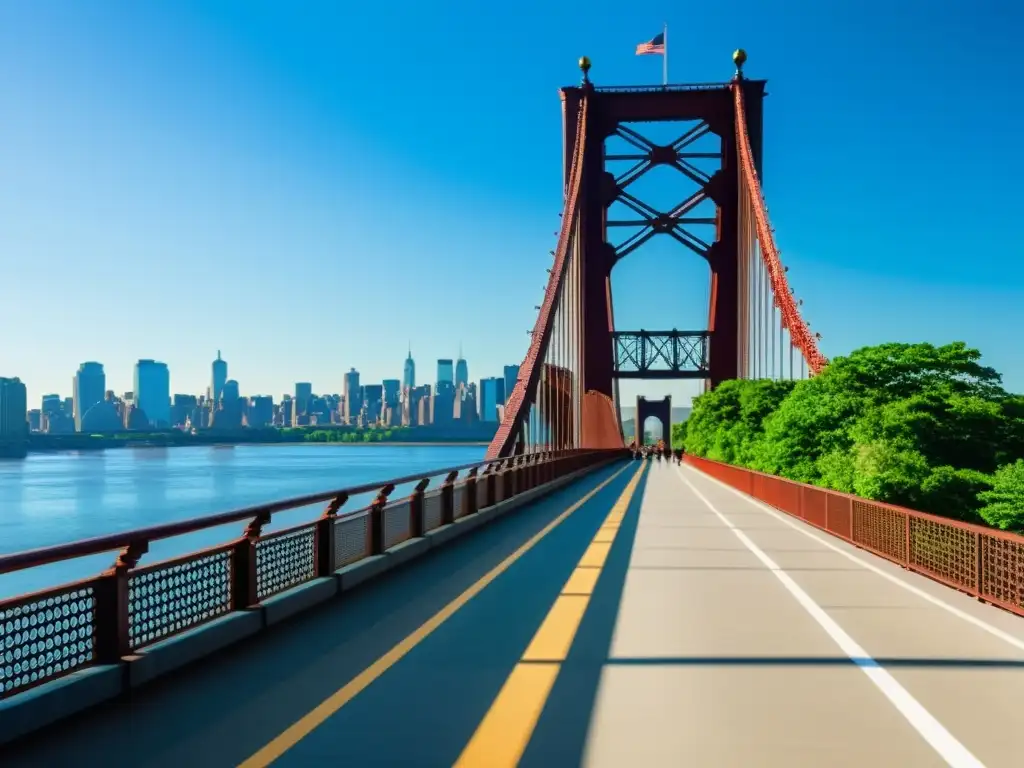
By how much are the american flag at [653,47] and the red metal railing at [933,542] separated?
47970 millimetres

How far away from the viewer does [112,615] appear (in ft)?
20.0

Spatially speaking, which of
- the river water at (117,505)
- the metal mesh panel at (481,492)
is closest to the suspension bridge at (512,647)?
the metal mesh panel at (481,492)

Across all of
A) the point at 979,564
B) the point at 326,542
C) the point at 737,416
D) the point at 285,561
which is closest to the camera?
the point at 285,561

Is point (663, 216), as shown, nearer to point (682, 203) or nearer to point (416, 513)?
point (682, 203)

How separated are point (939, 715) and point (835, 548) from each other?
9.73m

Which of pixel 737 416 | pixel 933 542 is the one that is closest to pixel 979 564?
pixel 933 542

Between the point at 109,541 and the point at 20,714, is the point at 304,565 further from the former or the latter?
the point at 20,714

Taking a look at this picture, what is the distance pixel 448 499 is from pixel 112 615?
10111 millimetres

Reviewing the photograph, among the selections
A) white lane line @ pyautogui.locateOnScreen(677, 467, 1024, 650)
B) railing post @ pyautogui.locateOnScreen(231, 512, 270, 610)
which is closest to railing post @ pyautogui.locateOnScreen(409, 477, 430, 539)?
railing post @ pyautogui.locateOnScreen(231, 512, 270, 610)

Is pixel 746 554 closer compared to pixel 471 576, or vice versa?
pixel 471 576

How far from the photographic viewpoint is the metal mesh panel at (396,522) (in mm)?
12227

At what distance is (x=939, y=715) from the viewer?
19.1 ft

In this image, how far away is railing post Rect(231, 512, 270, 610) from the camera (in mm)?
7887

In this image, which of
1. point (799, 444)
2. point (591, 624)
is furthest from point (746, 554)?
point (799, 444)
